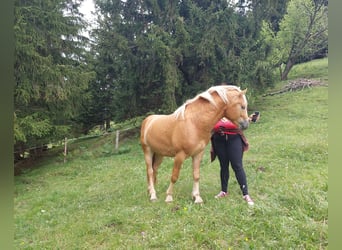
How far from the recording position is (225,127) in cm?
319

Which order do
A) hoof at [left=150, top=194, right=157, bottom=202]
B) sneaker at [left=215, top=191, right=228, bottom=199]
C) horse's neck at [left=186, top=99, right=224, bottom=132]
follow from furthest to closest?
hoof at [left=150, top=194, right=157, bottom=202]
sneaker at [left=215, top=191, right=228, bottom=199]
horse's neck at [left=186, top=99, right=224, bottom=132]

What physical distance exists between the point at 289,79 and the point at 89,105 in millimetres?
9298

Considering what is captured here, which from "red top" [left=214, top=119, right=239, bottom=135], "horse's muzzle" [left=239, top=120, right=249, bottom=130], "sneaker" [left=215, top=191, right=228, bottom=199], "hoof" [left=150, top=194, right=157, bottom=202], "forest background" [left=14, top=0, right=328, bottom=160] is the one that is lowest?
"hoof" [left=150, top=194, right=157, bottom=202]

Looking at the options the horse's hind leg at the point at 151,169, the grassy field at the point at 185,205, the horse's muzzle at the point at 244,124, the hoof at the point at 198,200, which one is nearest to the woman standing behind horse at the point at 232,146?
the horse's muzzle at the point at 244,124

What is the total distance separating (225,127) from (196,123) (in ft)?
1.06

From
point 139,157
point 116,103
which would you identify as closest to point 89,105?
point 116,103

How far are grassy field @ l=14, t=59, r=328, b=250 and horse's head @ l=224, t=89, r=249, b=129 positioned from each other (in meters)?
0.84

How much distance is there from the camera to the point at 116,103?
10.1 meters

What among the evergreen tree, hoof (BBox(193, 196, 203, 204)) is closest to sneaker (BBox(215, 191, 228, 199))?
hoof (BBox(193, 196, 203, 204))

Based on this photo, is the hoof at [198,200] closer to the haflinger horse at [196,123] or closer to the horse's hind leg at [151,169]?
the haflinger horse at [196,123]

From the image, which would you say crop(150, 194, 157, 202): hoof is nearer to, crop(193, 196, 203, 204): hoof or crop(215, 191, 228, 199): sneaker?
crop(193, 196, 203, 204): hoof

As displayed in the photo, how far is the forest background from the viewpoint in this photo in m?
7.53

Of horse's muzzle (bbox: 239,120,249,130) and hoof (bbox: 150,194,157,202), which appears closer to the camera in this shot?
horse's muzzle (bbox: 239,120,249,130)

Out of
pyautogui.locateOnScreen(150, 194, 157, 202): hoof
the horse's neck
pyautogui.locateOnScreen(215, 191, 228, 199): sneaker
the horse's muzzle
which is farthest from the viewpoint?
pyautogui.locateOnScreen(150, 194, 157, 202): hoof
